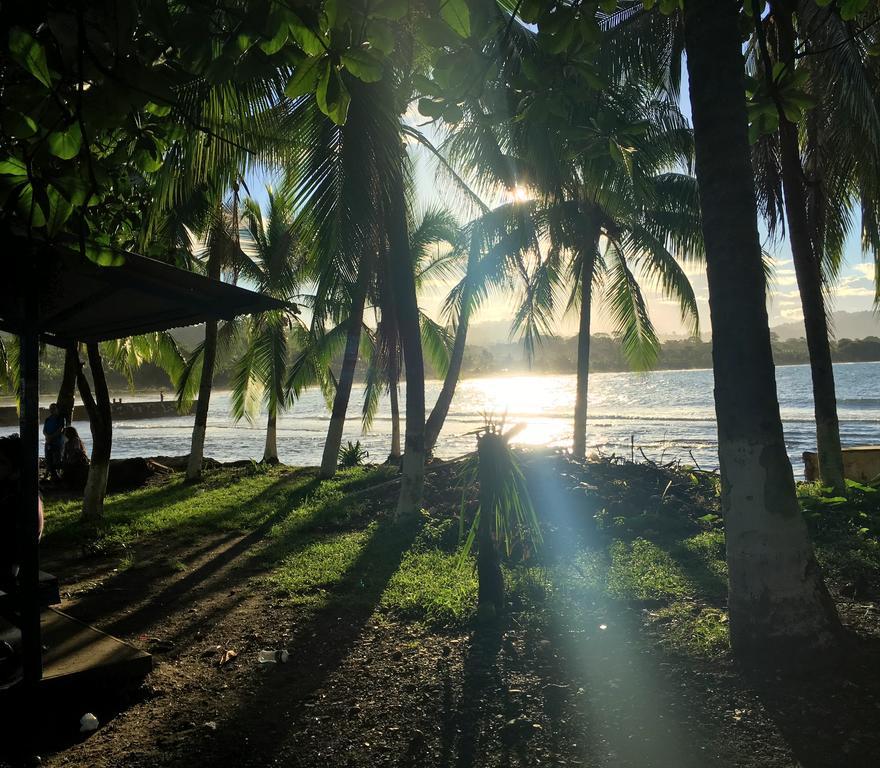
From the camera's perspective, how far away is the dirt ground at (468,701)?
10.3 ft

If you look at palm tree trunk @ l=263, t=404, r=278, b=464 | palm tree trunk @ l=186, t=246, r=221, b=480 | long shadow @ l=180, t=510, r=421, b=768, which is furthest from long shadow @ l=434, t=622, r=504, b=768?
palm tree trunk @ l=263, t=404, r=278, b=464

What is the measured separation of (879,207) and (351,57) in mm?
9942

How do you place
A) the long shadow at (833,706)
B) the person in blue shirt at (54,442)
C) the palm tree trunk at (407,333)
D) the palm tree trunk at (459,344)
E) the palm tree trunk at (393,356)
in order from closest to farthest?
the long shadow at (833,706), the palm tree trunk at (407,333), the person in blue shirt at (54,442), the palm tree trunk at (459,344), the palm tree trunk at (393,356)

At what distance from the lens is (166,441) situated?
3603 centimetres

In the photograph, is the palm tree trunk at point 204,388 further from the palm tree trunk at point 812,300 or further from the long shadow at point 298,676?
the palm tree trunk at point 812,300

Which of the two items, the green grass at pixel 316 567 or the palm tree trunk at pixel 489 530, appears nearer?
the palm tree trunk at pixel 489 530

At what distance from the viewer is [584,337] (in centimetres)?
1638

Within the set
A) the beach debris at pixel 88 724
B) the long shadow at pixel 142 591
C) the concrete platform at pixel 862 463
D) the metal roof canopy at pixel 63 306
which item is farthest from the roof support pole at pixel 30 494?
the concrete platform at pixel 862 463

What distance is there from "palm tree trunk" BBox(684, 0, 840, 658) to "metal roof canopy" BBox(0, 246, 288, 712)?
3140 millimetres

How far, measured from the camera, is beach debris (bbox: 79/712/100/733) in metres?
3.52

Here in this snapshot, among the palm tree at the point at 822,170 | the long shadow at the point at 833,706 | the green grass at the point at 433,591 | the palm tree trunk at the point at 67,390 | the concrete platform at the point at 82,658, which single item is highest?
the palm tree at the point at 822,170

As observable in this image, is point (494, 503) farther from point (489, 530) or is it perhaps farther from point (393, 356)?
point (393, 356)

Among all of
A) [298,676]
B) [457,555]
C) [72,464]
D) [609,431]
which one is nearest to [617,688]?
[298,676]

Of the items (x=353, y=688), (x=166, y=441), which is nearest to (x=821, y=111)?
(x=353, y=688)
